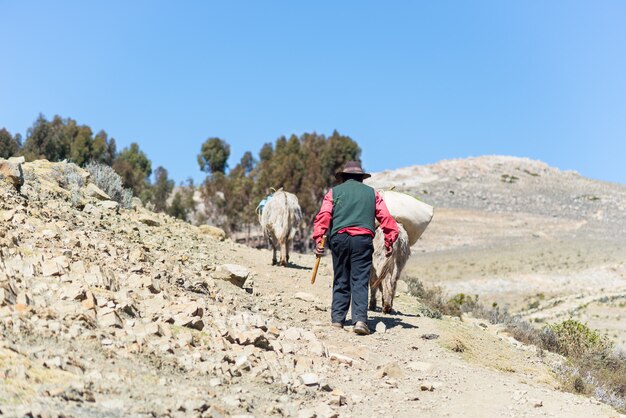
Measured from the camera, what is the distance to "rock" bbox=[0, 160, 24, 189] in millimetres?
11305

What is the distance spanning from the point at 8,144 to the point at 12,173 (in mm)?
35767

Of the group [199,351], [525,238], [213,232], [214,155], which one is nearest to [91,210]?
[213,232]

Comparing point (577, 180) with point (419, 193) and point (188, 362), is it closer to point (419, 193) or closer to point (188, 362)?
point (419, 193)

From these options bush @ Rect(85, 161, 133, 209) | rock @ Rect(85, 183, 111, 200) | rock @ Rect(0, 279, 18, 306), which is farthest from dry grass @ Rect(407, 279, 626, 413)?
bush @ Rect(85, 161, 133, 209)

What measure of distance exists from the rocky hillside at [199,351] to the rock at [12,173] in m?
0.31

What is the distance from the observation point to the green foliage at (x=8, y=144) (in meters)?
42.3

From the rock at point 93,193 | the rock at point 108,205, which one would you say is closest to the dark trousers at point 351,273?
the rock at point 108,205

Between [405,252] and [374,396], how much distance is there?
4.86 m

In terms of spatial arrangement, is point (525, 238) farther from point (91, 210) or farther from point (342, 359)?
point (342, 359)

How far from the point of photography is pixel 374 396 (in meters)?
6.23

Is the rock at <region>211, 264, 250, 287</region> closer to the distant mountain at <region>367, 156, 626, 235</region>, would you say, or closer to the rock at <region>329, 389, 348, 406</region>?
the rock at <region>329, 389, 348, 406</region>

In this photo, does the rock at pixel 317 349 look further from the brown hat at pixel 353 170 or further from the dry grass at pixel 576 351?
the dry grass at pixel 576 351

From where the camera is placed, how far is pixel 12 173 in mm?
11414

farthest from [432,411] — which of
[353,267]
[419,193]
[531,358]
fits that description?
[419,193]
